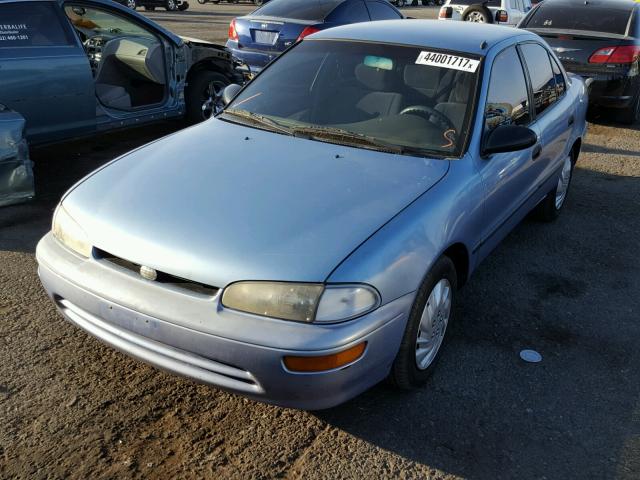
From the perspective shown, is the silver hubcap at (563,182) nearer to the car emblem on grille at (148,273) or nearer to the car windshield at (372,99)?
the car windshield at (372,99)

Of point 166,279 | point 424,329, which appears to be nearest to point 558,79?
point 424,329

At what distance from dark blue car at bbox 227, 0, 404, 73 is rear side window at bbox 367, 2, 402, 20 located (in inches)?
9.5

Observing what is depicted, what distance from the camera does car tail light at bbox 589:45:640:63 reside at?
27.0 ft

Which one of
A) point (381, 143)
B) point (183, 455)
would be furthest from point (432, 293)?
point (183, 455)

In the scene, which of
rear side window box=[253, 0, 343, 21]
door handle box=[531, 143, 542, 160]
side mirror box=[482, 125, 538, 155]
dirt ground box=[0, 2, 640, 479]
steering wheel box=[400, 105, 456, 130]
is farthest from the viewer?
rear side window box=[253, 0, 343, 21]

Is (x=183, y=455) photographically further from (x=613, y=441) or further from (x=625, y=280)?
(x=625, y=280)

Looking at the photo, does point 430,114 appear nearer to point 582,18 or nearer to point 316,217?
point 316,217

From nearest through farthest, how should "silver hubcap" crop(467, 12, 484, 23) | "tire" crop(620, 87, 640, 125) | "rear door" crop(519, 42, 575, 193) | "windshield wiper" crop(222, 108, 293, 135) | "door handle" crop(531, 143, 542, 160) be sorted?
"windshield wiper" crop(222, 108, 293, 135), "door handle" crop(531, 143, 542, 160), "rear door" crop(519, 42, 575, 193), "tire" crop(620, 87, 640, 125), "silver hubcap" crop(467, 12, 484, 23)

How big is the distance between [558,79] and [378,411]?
3.29 meters

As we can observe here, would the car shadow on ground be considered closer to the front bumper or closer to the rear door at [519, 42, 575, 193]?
the front bumper

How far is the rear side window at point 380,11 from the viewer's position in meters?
9.75

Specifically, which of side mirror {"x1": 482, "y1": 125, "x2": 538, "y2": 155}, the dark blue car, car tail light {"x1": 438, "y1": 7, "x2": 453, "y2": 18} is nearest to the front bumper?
side mirror {"x1": 482, "y1": 125, "x2": 538, "y2": 155}

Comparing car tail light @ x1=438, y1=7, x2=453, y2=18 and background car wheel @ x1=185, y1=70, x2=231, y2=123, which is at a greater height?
background car wheel @ x1=185, y1=70, x2=231, y2=123

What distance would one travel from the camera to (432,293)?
3029mm
